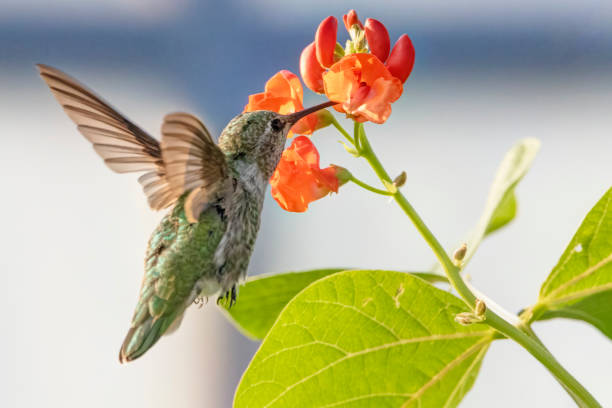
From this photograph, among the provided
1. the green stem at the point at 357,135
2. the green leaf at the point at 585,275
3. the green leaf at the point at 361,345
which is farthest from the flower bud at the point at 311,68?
the green leaf at the point at 585,275

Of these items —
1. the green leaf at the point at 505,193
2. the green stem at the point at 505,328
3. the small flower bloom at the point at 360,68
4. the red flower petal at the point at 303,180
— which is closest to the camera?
the green stem at the point at 505,328

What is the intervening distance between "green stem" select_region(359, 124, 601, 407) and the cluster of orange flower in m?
0.05

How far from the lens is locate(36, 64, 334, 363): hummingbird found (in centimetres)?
95

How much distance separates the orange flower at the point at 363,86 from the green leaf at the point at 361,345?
18cm

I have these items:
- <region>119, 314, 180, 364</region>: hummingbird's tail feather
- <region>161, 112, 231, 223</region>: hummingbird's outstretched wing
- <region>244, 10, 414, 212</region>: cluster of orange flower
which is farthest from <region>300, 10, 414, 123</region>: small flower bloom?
<region>119, 314, 180, 364</region>: hummingbird's tail feather

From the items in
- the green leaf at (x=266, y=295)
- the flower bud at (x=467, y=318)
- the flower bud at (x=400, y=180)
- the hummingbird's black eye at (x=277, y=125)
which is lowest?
the flower bud at (x=467, y=318)

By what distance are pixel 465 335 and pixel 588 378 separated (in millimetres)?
2409

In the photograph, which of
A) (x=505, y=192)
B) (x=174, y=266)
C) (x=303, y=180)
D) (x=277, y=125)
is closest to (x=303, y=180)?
(x=303, y=180)

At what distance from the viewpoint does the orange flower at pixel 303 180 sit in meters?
0.97

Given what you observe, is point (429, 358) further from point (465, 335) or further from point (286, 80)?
point (286, 80)

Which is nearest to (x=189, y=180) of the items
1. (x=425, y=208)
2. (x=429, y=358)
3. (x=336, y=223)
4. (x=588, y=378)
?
(x=429, y=358)

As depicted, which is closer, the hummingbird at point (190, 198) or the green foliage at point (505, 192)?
the hummingbird at point (190, 198)

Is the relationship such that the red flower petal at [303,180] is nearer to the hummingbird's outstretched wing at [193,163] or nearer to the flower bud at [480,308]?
the hummingbird's outstretched wing at [193,163]

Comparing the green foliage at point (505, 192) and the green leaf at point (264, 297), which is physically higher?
the green leaf at point (264, 297)
